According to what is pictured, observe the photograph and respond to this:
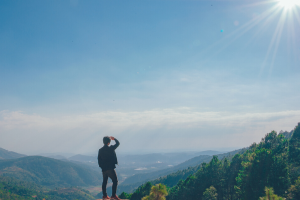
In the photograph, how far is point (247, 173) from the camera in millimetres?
36344

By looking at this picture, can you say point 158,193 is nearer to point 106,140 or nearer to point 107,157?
point 107,157

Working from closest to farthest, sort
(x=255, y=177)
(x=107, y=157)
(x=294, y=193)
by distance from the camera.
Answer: (x=107, y=157) → (x=294, y=193) → (x=255, y=177)

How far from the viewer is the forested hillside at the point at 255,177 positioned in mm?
31125

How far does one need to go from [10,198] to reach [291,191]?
251 m

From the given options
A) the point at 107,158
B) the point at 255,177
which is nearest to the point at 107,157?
the point at 107,158

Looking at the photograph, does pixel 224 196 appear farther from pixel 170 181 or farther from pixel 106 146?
pixel 170 181

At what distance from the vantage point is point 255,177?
33.9 metres

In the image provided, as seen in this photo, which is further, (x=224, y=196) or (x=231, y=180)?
(x=224, y=196)

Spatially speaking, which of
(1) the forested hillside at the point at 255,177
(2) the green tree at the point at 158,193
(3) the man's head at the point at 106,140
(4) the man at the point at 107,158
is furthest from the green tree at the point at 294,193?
(3) the man's head at the point at 106,140

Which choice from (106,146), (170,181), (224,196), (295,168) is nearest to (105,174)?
(106,146)

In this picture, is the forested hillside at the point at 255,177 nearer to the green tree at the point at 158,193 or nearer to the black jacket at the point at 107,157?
the green tree at the point at 158,193

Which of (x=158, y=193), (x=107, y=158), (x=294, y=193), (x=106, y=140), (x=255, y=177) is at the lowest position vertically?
(x=294, y=193)

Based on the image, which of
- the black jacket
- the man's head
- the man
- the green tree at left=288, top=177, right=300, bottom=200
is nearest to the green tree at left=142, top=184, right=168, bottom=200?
the man

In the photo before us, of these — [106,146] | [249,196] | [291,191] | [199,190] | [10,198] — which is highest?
[106,146]
